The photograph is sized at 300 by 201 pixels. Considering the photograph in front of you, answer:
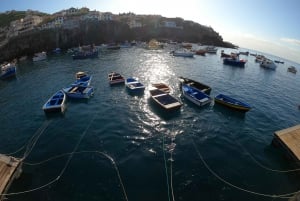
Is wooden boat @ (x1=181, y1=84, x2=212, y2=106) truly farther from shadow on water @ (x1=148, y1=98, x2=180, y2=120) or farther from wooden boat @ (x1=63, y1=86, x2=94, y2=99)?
wooden boat @ (x1=63, y1=86, x2=94, y2=99)

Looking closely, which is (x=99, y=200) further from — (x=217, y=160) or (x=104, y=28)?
(x=104, y=28)

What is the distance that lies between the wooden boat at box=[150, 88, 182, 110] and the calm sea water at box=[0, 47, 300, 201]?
4.20 feet

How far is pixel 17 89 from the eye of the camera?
41125 millimetres

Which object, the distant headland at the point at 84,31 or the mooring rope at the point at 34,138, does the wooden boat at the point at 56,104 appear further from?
the distant headland at the point at 84,31

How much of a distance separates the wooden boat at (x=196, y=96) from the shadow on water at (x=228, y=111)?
1973mm

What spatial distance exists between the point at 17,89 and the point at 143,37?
111028 millimetres

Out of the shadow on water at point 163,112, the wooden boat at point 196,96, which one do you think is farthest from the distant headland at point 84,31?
the wooden boat at point 196,96

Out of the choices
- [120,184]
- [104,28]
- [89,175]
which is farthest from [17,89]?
[104,28]

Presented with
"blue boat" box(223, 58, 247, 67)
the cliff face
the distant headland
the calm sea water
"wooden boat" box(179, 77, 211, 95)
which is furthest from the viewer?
the distant headland

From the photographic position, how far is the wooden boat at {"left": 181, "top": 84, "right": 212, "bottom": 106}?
30969 mm

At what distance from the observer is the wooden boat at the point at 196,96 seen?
30969 mm

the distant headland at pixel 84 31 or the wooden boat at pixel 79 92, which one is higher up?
the distant headland at pixel 84 31

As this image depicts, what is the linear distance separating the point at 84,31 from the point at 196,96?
102 meters

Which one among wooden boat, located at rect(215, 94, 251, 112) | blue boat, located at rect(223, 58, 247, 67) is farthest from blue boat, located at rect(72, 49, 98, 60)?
wooden boat, located at rect(215, 94, 251, 112)
